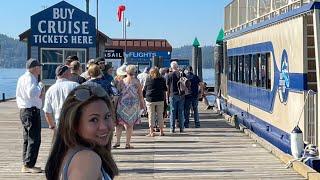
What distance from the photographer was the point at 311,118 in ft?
32.3

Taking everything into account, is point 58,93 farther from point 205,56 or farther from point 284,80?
point 205,56

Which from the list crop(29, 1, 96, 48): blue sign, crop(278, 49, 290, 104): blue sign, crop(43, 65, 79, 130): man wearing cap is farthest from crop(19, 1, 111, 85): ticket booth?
crop(43, 65, 79, 130): man wearing cap

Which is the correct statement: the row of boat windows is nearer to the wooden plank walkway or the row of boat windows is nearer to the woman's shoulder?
the wooden plank walkway

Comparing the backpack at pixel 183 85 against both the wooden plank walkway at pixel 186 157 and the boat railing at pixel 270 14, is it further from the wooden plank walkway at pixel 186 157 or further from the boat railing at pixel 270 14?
the boat railing at pixel 270 14

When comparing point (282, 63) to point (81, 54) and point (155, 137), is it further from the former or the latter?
point (81, 54)

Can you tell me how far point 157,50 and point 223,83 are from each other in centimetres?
1741

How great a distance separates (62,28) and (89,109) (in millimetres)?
13885

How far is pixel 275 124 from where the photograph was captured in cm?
1247

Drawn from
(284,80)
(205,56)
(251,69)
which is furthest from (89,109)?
(205,56)

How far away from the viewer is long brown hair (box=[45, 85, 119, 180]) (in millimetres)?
2574

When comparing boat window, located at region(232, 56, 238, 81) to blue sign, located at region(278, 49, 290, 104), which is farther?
boat window, located at region(232, 56, 238, 81)

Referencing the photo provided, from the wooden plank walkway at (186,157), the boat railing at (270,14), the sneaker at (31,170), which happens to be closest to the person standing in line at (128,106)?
the wooden plank walkway at (186,157)

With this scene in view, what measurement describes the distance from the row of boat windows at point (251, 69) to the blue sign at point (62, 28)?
4335 millimetres

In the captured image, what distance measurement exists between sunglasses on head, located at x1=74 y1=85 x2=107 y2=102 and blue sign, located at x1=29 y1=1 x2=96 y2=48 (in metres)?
13.6
